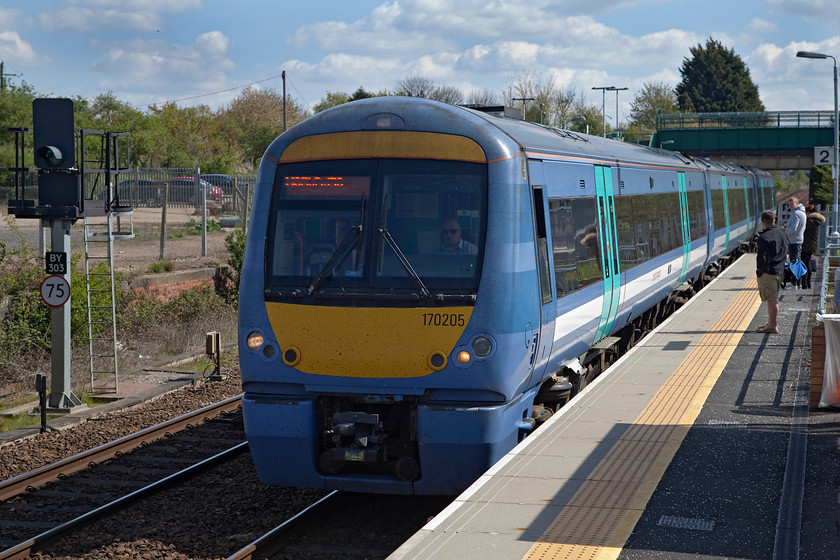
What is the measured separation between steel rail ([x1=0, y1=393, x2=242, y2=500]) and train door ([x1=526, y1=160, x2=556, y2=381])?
4.64m

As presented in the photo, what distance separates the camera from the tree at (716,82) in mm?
101250

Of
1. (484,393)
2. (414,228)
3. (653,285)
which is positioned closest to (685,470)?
(484,393)

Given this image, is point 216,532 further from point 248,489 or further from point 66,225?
point 66,225

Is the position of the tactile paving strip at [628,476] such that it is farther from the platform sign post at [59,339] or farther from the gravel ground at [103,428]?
the platform sign post at [59,339]

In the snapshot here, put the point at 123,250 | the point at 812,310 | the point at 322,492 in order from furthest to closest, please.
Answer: the point at 123,250, the point at 812,310, the point at 322,492

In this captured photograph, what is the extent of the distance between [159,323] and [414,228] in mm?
12632

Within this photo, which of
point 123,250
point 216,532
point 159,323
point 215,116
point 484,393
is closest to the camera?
point 484,393

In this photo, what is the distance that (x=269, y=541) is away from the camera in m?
7.04

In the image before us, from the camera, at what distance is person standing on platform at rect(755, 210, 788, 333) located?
13.2 meters

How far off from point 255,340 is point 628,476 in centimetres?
286

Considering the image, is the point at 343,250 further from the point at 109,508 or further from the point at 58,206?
the point at 58,206

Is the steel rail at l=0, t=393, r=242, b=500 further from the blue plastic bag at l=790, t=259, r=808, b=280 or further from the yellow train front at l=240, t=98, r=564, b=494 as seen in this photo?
the blue plastic bag at l=790, t=259, r=808, b=280

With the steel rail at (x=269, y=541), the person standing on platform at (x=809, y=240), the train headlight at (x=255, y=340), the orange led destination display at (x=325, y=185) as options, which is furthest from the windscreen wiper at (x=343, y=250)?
the person standing on platform at (x=809, y=240)

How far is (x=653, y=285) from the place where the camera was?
13.4 m
